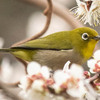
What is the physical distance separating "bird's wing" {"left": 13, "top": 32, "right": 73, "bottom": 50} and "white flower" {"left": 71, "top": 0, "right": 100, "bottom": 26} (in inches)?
14.9

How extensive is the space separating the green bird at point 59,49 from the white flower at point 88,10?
0.91 feet

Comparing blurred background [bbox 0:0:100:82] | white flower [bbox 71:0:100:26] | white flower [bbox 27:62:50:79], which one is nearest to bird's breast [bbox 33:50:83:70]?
white flower [bbox 71:0:100:26]

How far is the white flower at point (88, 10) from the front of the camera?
39.0 inches

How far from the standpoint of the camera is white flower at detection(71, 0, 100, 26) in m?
0.99

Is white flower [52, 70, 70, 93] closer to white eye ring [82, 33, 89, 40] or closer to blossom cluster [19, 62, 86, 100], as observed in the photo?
blossom cluster [19, 62, 86, 100]

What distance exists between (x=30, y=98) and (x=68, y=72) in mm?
117

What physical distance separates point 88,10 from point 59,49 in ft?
1.59

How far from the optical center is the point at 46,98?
66 centimetres

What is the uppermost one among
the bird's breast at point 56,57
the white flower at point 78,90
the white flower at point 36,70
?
the bird's breast at point 56,57

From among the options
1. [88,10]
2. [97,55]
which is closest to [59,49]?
[88,10]

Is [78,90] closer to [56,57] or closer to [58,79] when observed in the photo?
[58,79]

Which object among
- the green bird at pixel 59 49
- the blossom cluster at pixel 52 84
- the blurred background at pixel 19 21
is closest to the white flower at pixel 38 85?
the blossom cluster at pixel 52 84

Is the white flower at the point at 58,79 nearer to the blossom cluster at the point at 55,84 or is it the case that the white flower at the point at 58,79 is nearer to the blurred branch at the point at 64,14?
the blossom cluster at the point at 55,84

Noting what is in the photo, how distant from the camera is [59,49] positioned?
149cm
